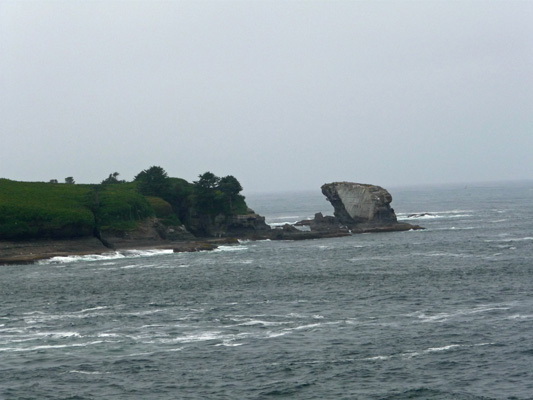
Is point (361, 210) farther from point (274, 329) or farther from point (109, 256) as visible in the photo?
point (274, 329)

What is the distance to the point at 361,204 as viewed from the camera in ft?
479

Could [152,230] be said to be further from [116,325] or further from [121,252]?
[116,325]

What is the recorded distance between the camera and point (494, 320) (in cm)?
5262

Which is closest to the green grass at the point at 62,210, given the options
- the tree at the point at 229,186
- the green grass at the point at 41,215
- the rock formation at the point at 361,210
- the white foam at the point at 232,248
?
the green grass at the point at 41,215

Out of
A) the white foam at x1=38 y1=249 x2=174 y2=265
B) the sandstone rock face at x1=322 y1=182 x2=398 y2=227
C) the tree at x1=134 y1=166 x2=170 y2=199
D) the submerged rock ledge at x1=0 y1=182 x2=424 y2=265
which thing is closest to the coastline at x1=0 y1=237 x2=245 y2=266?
the submerged rock ledge at x1=0 y1=182 x2=424 y2=265

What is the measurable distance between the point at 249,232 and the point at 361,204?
2447 centimetres

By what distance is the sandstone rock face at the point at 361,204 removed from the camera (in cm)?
14362

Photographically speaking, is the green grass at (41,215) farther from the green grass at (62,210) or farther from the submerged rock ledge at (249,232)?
the submerged rock ledge at (249,232)

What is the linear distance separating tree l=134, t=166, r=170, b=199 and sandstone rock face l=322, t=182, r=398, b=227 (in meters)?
34.2

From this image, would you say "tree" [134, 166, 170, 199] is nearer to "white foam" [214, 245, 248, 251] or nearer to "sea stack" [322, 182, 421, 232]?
"white foam" [214, 245, 248, 251]

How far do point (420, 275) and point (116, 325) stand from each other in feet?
114

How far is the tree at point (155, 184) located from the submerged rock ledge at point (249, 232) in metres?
15.4

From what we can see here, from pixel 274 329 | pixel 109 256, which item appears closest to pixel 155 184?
pixel 109 256

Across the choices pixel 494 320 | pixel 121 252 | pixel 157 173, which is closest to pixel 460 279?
pixel 494 320
